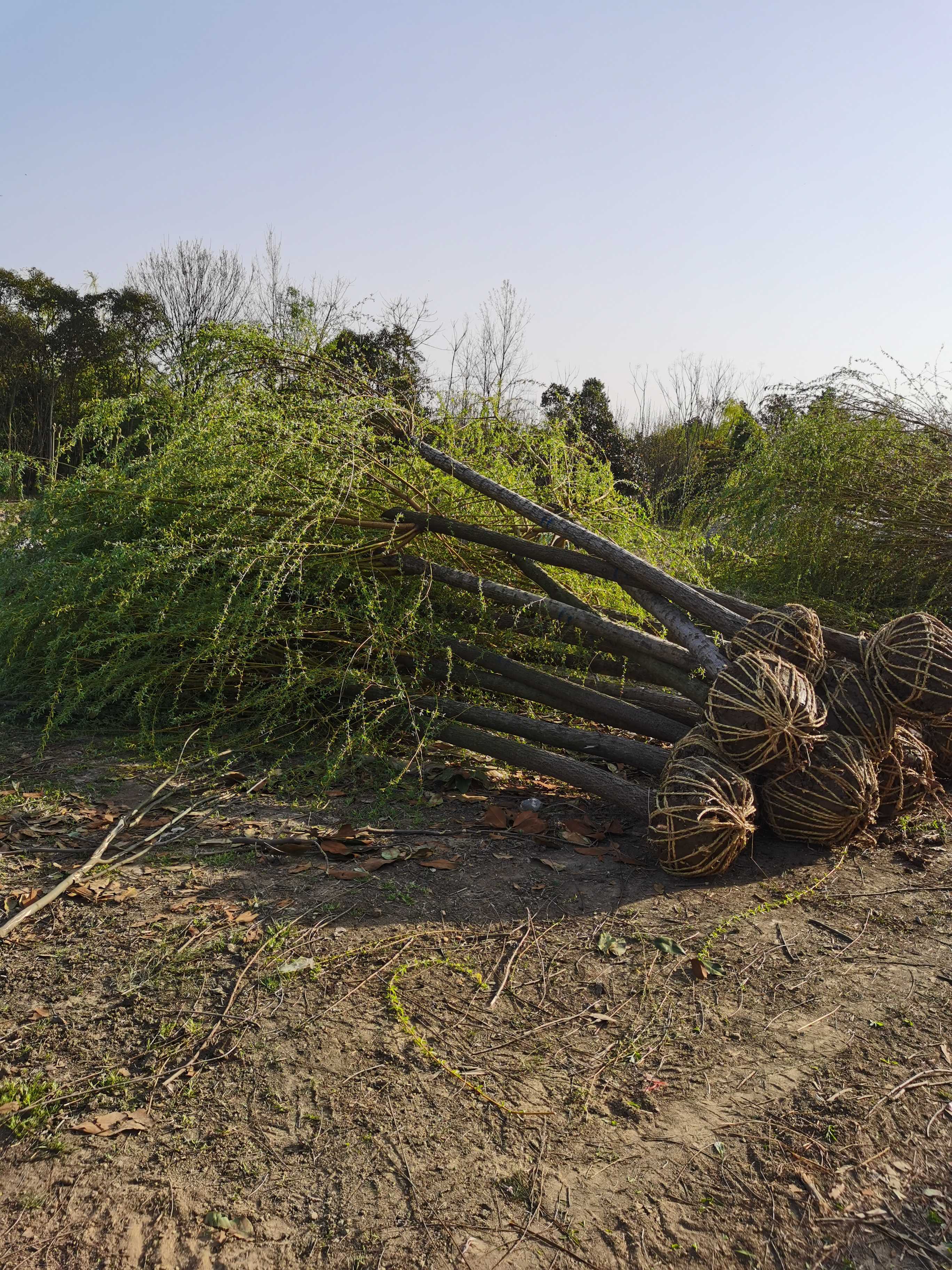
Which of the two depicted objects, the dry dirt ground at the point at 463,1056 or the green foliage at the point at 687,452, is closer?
the dry dirt ground at the point at 463,1056

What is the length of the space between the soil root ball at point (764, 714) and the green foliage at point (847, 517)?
2.97m

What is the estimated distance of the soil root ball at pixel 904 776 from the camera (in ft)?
10.5

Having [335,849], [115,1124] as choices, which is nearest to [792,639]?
[335,849]

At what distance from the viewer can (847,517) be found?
6.36m

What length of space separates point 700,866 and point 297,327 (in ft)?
11.2

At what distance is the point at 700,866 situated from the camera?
9.11 feet

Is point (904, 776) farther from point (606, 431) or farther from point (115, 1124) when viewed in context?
point (606, 431)

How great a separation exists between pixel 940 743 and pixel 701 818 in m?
1.36

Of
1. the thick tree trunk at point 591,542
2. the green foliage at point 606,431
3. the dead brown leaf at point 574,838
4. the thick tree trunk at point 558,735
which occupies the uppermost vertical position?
the green foliage at point 606,431

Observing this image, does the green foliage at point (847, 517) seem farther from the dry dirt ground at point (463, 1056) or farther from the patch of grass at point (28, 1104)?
the patch of grass at point (28, 1104)

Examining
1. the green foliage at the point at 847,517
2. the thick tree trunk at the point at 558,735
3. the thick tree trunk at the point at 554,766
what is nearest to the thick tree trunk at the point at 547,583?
the thick tree trunk at the point at 558,735

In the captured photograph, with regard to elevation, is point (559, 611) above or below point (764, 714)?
above

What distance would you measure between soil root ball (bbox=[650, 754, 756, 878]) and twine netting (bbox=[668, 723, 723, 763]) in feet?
0.24

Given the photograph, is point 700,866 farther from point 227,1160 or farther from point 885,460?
point 885,460
